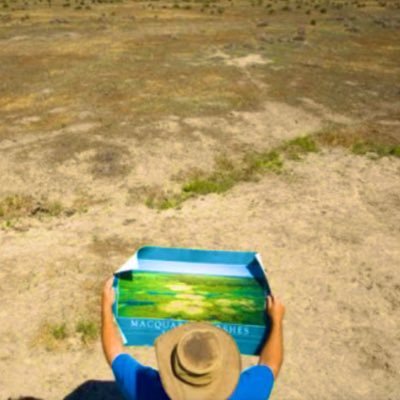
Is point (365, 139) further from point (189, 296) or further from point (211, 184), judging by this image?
point (189, 296)

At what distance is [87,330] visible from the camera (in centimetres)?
754

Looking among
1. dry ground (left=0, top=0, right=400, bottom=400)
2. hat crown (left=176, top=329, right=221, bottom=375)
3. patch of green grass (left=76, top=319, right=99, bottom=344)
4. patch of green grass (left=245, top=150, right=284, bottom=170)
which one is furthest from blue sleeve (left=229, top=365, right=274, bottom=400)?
patch of green grass (left=245, top=150, right=284, bottom=170)

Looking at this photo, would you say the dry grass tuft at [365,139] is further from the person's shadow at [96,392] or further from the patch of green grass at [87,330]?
the person's shadow at [96,392]

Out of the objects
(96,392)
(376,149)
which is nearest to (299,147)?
(376,149)

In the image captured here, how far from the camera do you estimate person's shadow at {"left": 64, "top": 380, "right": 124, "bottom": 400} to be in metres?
6.61

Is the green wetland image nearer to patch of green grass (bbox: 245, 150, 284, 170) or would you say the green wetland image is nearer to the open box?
the open box

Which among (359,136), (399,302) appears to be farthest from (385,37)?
(399,302)

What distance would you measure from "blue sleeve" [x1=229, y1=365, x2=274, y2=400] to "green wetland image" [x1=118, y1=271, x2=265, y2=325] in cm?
69

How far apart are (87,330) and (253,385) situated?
4390 mm

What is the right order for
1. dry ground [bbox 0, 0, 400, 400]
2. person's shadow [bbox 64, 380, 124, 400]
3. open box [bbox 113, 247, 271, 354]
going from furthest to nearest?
dry ground [bbox 0, 0, 400, 400] < person's shadow [bbox 64, 380, 124, 400] < open box [bbox 113, 247, 271, 354]

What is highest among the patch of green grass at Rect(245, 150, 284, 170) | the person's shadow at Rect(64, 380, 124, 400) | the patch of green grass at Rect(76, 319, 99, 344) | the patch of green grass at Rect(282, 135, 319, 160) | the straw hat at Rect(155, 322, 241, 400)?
the straw hat at Rect(155, 322, 241, 400)

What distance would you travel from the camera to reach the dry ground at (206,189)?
7.38 meters

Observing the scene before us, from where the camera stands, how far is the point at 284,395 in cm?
660


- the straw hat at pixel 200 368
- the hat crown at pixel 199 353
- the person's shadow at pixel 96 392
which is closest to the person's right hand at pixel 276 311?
the straw hat at pixel 200 368
